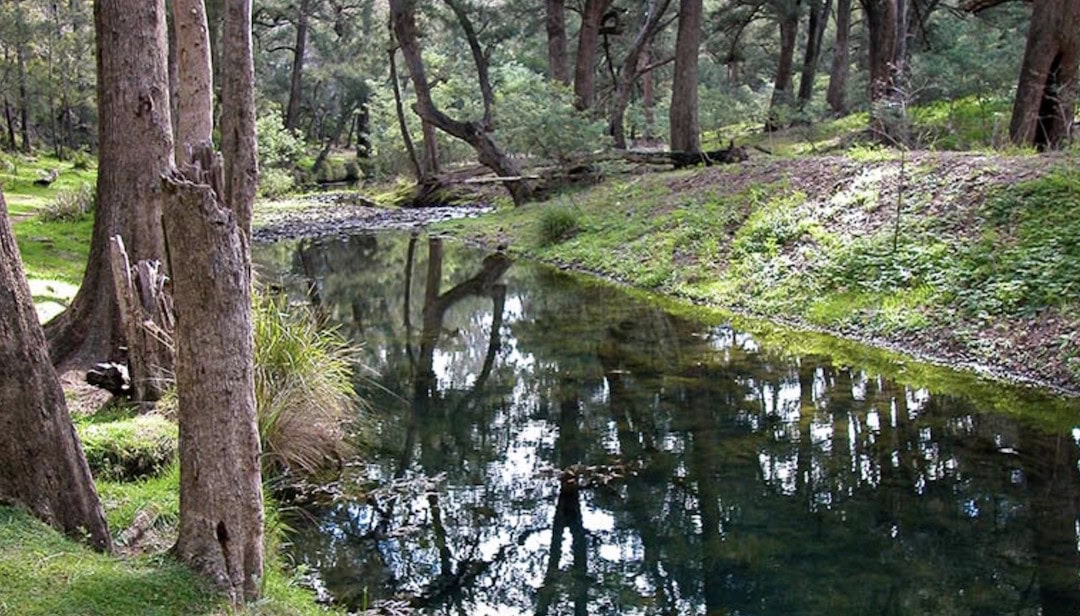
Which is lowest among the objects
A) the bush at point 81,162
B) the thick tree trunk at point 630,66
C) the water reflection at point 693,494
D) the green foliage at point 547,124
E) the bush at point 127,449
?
the water reflection at point 693,494

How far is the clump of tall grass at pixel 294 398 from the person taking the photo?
6828 mm

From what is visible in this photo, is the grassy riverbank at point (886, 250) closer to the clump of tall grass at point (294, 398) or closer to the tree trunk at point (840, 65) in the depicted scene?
the clump of tall grass at point (294, 398)

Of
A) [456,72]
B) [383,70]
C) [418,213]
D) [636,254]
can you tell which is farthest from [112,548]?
[383,70]

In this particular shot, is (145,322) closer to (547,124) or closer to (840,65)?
(547,124)

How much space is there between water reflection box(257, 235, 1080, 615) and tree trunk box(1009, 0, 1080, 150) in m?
6.31

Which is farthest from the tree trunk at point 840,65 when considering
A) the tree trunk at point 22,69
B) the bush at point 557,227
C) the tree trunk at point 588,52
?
the tree trunk at point 22,69

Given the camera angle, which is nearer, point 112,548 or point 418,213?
point 112,548

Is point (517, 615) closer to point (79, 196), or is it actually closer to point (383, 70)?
point (79, 196)

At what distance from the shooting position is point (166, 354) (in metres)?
7.13

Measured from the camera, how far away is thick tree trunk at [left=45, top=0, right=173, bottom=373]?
7.85 metres

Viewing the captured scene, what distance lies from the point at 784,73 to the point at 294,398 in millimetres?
28744

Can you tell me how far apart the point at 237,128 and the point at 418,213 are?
20687mm

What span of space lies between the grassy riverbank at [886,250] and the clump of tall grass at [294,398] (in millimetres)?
5838

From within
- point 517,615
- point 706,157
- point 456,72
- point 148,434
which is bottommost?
point 517,615
